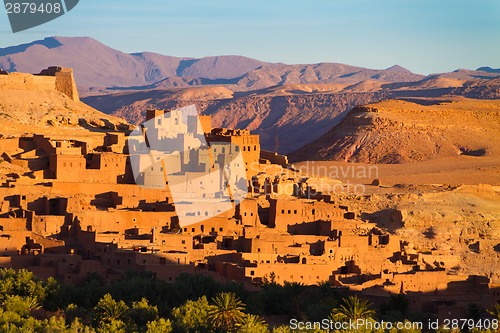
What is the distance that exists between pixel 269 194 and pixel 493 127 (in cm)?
4757

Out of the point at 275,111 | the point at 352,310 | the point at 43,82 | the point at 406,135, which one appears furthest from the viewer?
the point at 275,111

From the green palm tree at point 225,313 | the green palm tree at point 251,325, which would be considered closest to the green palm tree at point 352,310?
the green palm tree at point 251,325

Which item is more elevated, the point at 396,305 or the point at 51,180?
the point at 51,180

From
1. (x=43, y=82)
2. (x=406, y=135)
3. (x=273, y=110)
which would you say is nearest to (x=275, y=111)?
(x=273, y=110)

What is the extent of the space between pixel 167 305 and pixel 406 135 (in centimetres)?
5434

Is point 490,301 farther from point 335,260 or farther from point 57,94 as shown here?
point 57,94

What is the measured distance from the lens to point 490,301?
146 feet

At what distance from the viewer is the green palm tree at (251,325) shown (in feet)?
118

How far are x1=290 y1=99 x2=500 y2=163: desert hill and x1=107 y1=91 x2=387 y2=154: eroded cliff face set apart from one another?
162 ft

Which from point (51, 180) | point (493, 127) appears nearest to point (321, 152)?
point (493, 127)

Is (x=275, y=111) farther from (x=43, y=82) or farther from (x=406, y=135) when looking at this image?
(x=43, y=82)

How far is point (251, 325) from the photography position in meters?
36.6

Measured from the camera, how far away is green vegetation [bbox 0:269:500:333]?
126ft

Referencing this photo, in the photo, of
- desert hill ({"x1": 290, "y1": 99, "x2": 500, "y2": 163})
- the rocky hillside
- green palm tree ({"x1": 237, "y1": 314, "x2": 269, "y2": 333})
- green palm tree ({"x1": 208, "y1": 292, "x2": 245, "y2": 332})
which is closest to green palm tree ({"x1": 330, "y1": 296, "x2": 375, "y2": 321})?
green palm tree ({"x1": 237, "y1": 314, "x2": 269, "y2": 333})
